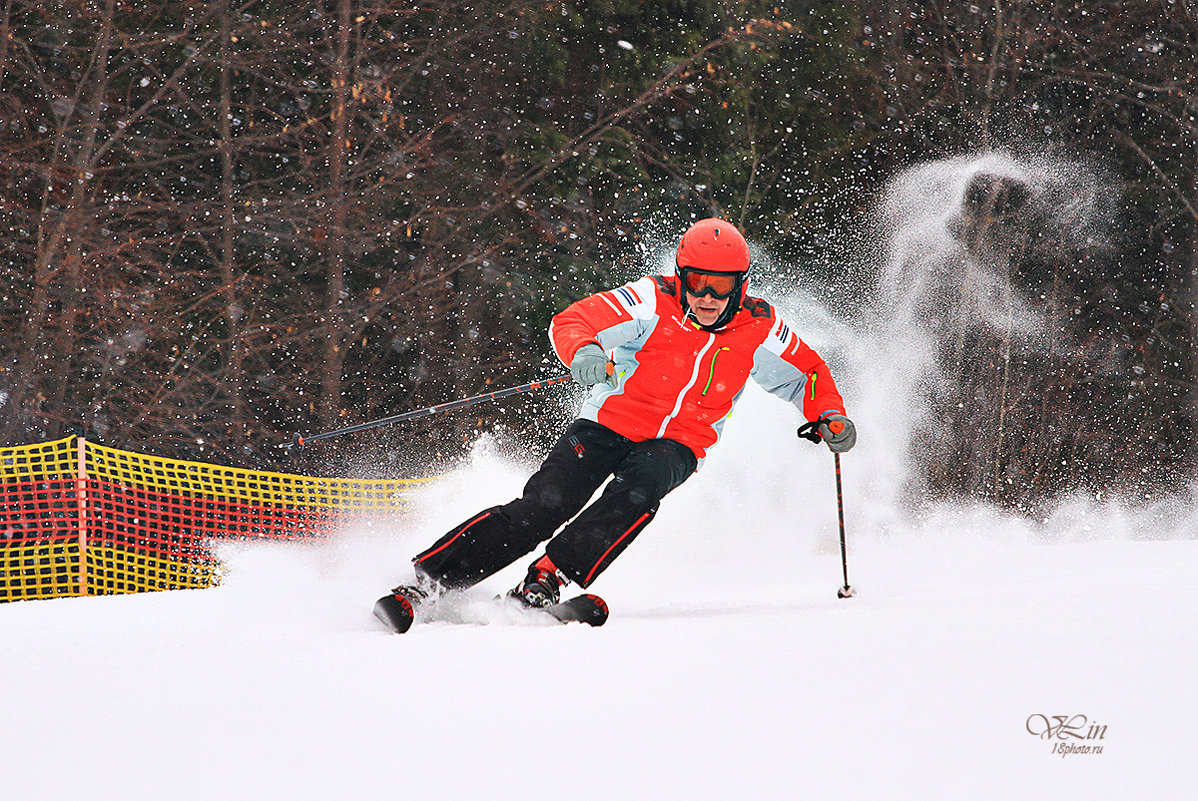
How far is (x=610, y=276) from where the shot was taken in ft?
44.7

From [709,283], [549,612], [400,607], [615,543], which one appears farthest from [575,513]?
[709,283]

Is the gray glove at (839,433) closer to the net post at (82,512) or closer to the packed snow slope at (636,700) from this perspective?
the packed snow slope at (636,700)

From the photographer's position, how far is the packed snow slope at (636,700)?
1.90 m

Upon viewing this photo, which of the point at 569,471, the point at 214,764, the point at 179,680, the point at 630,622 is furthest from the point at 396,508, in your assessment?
the point at 214,764

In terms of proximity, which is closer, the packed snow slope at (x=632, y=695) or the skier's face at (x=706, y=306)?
the packed snow slope at (x=632, y=695)

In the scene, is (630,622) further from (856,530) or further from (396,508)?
(396,508)

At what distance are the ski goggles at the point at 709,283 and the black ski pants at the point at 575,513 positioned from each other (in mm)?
625

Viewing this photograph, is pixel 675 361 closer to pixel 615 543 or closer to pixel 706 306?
pixel 706 306

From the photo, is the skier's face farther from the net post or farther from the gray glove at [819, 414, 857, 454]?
the net post

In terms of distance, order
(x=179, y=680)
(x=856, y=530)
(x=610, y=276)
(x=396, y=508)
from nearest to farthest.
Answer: (x=179, y=680)
(x=856, y=530)
(x=396, y=508)
(x=610, y=276)

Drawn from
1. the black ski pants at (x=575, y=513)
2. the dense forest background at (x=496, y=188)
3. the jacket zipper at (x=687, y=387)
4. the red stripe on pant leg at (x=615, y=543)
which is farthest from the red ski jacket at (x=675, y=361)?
the dense forest background at (x=496, y=188)

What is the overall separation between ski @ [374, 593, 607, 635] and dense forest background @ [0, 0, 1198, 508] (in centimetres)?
924

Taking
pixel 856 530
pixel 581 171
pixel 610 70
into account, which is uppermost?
pixel 610 70

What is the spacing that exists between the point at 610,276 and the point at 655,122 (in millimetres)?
2333
